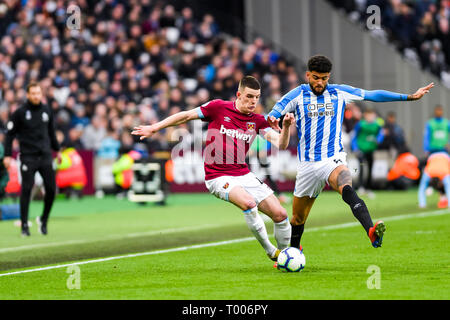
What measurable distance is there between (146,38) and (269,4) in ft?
22.2

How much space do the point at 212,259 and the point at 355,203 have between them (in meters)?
2.31

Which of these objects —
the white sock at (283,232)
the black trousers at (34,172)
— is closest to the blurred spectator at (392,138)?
the black trousers at (34,172)

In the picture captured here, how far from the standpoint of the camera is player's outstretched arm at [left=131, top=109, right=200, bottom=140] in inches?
384

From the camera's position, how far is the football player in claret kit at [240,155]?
9.86 m

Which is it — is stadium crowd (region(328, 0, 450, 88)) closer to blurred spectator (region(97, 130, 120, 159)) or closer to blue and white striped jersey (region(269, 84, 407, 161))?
blurred spectator (region(97, 130, 120, 159))

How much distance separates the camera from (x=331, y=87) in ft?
33.1

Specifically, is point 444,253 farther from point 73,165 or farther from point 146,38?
point 146,38

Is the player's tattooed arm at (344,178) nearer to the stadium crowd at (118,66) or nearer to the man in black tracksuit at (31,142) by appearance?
the man in black tracksuit at (31,142)

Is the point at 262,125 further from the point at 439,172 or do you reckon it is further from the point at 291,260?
the point at 439,172

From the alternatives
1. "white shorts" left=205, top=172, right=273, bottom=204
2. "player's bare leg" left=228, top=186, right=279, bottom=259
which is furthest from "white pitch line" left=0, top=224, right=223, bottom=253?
"player's bare leg" left=228, top=186, right=279, bottom=259

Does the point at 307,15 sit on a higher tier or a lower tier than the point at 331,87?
higher

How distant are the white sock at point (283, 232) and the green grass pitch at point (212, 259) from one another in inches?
12.3

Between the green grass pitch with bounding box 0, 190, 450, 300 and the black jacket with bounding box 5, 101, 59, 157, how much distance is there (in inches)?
56.1
